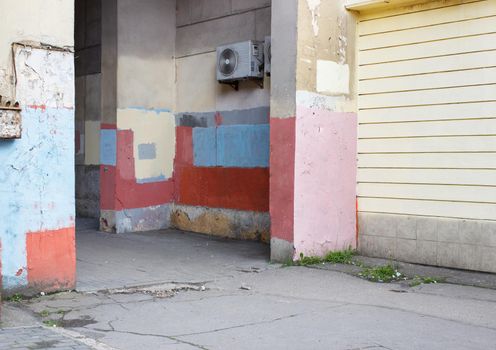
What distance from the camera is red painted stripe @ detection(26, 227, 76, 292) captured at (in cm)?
675

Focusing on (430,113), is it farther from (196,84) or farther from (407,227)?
(196,84)

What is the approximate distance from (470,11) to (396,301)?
4.05 metres

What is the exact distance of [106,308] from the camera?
6.46 metres

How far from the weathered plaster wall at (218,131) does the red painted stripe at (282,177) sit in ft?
5.54

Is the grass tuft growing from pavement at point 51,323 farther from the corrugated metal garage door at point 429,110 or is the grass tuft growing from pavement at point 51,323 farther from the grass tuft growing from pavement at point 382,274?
the corrugated metal garage door at point 429,110

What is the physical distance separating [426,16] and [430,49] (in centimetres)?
48

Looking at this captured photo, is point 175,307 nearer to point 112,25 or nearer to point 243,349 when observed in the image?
point 243,349

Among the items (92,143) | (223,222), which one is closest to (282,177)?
(223,222)

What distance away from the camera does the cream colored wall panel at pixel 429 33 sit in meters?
8.05

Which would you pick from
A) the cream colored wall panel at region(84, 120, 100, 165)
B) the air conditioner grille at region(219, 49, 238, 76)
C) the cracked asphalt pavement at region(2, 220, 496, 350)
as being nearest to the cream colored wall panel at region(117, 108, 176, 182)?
the cream colored wall panel at region(84, 120, 100, 165)

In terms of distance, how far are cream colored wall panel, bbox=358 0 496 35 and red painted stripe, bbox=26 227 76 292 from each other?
5375 millimetres

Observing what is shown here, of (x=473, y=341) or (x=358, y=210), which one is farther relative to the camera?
(x=358, y=210)

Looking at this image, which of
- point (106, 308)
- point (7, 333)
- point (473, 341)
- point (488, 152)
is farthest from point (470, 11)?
point (7, 333)

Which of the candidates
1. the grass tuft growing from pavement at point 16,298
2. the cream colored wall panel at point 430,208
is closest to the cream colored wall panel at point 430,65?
the cream colored wall panel at point 430,208
